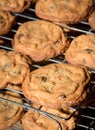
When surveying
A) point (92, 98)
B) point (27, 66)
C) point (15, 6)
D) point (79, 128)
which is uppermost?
point (15, 6)

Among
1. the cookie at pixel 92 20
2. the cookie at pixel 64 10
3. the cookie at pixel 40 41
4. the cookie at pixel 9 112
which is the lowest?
the cookie at pixel 9 112

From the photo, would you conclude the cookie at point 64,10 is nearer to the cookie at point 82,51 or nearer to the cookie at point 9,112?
the cookie at point 82,51

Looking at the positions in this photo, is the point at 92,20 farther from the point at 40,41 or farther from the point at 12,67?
the point at 12,67

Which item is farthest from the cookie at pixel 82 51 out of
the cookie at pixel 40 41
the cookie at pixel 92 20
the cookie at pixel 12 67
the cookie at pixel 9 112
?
the cookie at pixel 9 112

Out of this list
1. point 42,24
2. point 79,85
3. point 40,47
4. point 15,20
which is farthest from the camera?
point 15,20

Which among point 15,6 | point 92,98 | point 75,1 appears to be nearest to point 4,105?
point 92,98

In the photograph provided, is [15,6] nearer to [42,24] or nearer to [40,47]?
[42,24]

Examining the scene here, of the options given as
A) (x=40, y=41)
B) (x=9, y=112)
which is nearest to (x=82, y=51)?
(x=40, y=41)
